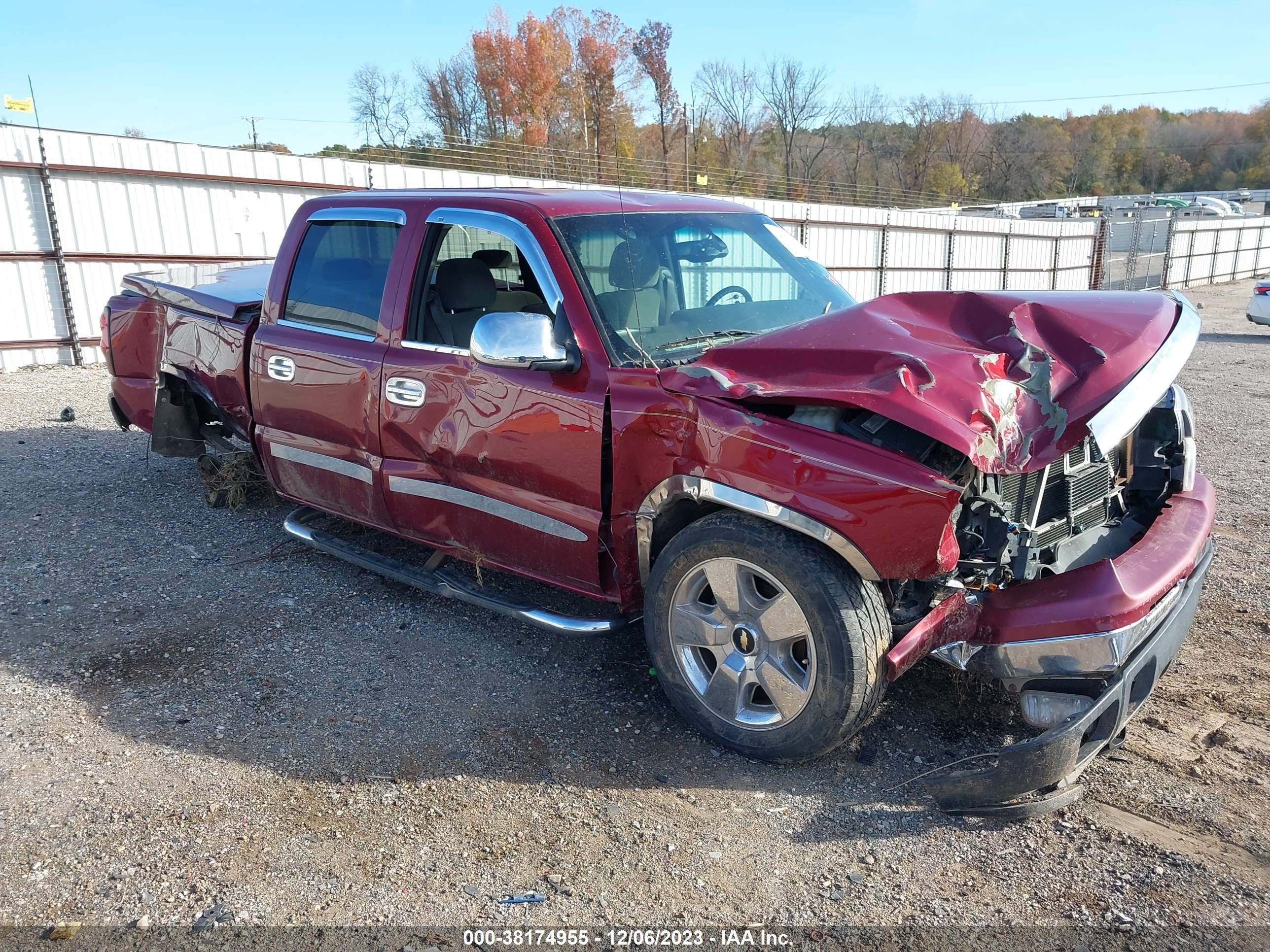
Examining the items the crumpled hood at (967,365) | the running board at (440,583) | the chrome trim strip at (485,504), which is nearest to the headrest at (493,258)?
the chrome trim strip at (485,504)

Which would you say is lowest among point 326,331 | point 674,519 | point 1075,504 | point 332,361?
point 674,519

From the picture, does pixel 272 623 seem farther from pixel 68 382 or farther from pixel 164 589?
pixel 68 382

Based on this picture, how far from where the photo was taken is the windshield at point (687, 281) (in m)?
3.53

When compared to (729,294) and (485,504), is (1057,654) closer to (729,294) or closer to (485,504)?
(729,294)

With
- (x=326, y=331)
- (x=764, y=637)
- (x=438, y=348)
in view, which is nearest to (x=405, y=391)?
(x=438, y=348)

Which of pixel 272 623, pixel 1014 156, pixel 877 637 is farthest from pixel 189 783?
pixel 1014 156

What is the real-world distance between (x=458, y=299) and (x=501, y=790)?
6.90 feet

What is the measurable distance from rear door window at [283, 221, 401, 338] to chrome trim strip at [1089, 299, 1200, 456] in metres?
3.00

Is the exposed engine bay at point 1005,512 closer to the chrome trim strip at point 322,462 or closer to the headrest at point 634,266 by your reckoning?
the headrest at point 634,266

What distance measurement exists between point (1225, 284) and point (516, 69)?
35.9 metres

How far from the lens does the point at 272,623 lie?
4.39m

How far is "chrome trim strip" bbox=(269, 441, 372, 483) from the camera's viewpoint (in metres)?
4.36

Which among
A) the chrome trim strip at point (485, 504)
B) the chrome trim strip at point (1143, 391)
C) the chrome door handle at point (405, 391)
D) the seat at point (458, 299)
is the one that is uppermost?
the seat at point (458, 299)

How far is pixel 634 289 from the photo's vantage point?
3629 millimetres
